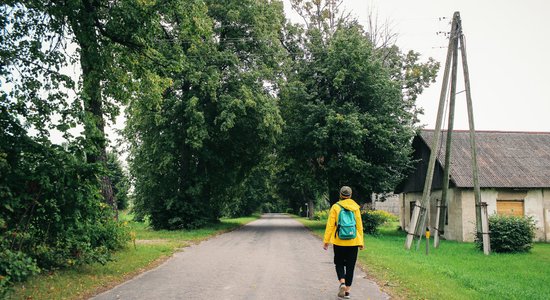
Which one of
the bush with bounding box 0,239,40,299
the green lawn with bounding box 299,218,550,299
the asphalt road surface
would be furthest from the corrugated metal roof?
the bush with bounding box 0,239,40,299

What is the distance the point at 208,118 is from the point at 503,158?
17.3 meters

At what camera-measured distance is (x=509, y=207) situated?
23812 mm

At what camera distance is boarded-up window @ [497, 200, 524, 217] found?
77.9 ft

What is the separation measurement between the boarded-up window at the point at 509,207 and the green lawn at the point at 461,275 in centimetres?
741

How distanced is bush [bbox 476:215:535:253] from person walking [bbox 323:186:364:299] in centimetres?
1160

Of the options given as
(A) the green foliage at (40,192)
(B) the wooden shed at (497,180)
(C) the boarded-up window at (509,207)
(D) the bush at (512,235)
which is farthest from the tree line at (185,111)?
(D) the bush at (512,235)

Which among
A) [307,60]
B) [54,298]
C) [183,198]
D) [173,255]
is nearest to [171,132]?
[183,198]

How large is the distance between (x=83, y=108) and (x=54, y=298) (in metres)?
3.92

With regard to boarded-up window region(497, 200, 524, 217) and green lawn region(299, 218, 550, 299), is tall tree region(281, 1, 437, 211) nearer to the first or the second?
boarded-up window region(497, 200, 524, 217)

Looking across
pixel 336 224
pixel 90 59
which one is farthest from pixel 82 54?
pixel 336 224

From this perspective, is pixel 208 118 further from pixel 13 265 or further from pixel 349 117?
pixel 13 265

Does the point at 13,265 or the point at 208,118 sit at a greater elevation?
the point at 208,118

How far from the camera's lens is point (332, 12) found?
3797 cm

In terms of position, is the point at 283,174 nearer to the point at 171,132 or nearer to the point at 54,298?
the point at 171,132
